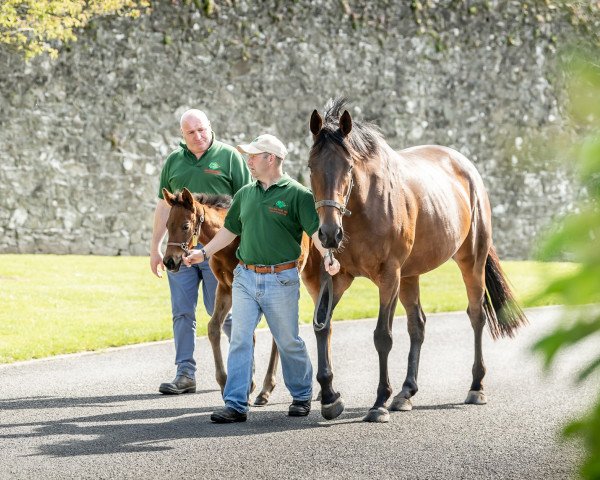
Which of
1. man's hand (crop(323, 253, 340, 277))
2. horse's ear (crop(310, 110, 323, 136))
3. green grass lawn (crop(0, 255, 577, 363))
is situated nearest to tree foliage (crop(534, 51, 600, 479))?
man's hand (crop(323, 253, 340, 277))

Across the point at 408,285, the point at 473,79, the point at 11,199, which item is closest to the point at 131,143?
the point at 11,199

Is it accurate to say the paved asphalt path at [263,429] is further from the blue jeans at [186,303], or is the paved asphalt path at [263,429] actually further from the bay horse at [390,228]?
the bay horse at [390,228]

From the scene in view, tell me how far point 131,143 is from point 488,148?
814 centimetres

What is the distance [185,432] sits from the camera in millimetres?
6945

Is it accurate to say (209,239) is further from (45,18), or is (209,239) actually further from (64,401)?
(45,18)

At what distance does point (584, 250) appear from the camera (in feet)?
3.58

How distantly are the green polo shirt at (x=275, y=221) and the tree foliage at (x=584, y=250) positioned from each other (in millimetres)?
5987

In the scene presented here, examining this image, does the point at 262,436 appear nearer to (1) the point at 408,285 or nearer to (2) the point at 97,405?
(2) the point at 97,405

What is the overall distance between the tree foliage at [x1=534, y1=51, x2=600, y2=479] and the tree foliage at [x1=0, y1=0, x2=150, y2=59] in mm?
A: 15738

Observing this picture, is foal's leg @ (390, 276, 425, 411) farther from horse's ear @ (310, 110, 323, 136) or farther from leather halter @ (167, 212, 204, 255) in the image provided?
horse's ear @ (310, 110, 323, 136)

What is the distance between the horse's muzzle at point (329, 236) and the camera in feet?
21.5

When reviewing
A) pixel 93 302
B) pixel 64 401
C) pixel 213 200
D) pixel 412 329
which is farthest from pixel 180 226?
pixel 93 302

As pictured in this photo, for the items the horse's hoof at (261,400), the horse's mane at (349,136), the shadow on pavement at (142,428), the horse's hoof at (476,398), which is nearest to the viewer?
the shadow on pavement at (142,428)

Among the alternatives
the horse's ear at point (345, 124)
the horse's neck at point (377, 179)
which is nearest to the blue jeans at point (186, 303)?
the horse's neck at point (377, 179)
